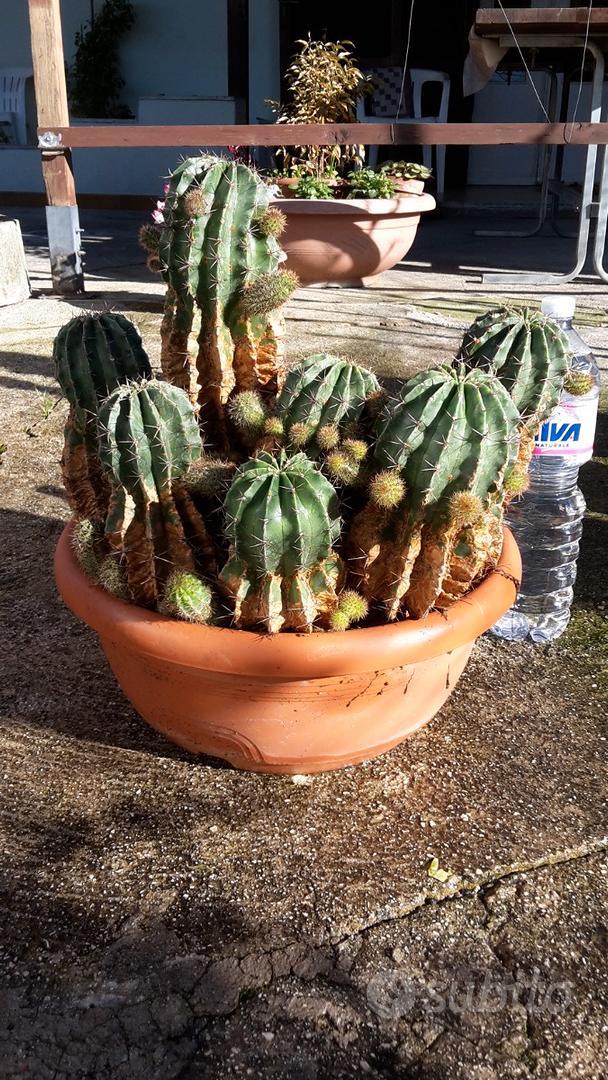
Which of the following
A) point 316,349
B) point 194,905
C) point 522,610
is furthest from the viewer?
point 316,349

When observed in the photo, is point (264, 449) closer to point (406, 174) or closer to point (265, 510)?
point (265, 510)

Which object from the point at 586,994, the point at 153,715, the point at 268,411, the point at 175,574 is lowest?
the point at 586,994

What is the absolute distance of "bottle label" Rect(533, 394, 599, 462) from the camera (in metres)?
2.36

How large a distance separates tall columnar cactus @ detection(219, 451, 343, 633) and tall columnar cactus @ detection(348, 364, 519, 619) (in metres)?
0.10

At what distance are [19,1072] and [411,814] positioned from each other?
861 millimetres

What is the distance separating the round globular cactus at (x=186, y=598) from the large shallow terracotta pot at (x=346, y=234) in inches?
174

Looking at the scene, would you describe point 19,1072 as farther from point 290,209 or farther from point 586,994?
point 290,209

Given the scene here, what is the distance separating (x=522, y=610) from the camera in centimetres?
261

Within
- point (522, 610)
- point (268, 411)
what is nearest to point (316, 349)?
point (522, 610)

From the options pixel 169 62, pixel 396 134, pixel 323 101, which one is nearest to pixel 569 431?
pixel 396 134

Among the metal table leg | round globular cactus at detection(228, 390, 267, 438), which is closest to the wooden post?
the metal table leg

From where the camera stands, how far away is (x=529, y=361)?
184cm

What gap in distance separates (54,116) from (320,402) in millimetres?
4973

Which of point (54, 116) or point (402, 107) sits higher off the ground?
point (402, 107)
